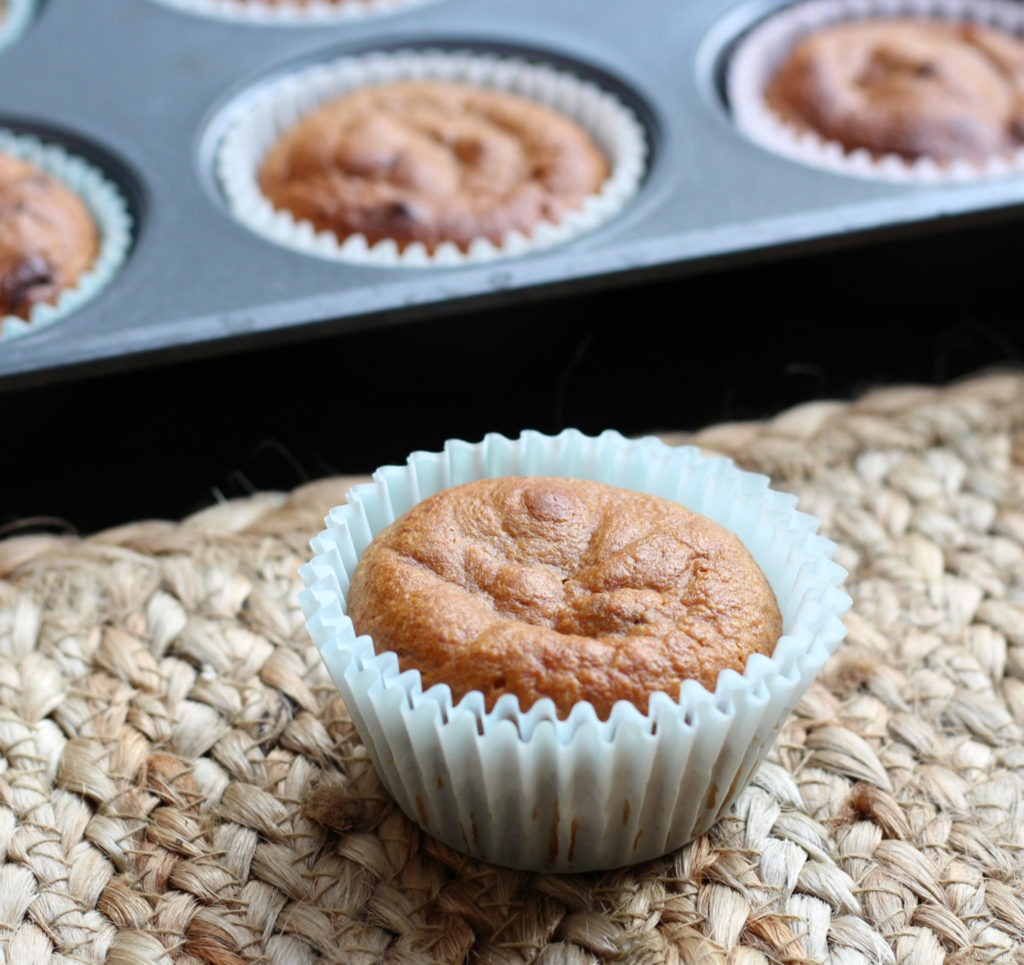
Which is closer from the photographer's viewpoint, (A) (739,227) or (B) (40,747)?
(B) (40,747)

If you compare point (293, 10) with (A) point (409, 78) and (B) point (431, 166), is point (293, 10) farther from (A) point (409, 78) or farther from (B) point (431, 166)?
(B) point (431, 166)

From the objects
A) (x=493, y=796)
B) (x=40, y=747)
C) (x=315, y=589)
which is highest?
(x=315, y=589)

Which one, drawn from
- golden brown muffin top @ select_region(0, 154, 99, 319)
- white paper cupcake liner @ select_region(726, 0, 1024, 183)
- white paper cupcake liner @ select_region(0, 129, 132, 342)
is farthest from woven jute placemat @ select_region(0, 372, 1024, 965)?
white paper cupcake liner @ select_region(726, 0, 1024, 183)

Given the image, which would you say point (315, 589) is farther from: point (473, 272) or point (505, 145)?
point (505, 145)

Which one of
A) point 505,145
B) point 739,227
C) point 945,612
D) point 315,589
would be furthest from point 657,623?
point 505,145

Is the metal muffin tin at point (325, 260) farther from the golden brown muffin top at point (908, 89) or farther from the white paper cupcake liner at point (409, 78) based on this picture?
the golden brown muffin top at point (908, 89)

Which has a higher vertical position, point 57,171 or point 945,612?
point 57,171

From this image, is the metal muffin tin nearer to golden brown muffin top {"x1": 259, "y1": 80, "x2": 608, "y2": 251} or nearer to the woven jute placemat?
golden brown muffin top {"x1": 259, "y1": 80, "x2": 608, "y2": 251}
